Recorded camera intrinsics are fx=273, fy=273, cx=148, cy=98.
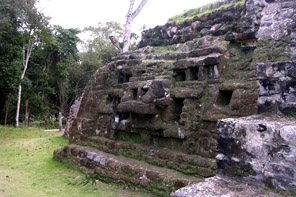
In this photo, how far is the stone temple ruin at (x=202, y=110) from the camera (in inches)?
85.9

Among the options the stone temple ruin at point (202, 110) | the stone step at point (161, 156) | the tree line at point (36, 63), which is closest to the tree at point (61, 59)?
the tree line at point (36, 63)

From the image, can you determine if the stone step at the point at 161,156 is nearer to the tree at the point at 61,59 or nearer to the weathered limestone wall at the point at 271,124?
the weathered limestone wall at the point at 271,124

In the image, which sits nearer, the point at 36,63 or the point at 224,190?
the point at 224,190

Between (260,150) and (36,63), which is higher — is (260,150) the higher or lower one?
the lower one

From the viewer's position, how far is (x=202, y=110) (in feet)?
14.5

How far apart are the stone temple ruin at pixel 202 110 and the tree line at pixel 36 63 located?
8.26m

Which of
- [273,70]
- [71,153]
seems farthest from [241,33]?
[71,153]

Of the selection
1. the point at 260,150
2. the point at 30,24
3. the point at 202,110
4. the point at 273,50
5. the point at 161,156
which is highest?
the point at 30,24

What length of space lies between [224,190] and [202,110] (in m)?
2.42

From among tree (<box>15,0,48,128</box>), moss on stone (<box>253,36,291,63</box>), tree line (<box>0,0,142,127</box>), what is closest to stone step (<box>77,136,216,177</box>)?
moss on stone (<box>253,36,291,63</box>)

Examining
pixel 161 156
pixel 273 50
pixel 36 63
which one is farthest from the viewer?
pixel 36 63

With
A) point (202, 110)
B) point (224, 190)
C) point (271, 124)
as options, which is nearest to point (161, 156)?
point (202, 110)

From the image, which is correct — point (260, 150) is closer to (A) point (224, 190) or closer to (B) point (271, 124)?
(B) point (271, 124)

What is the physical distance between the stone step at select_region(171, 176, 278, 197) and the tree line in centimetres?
1293
